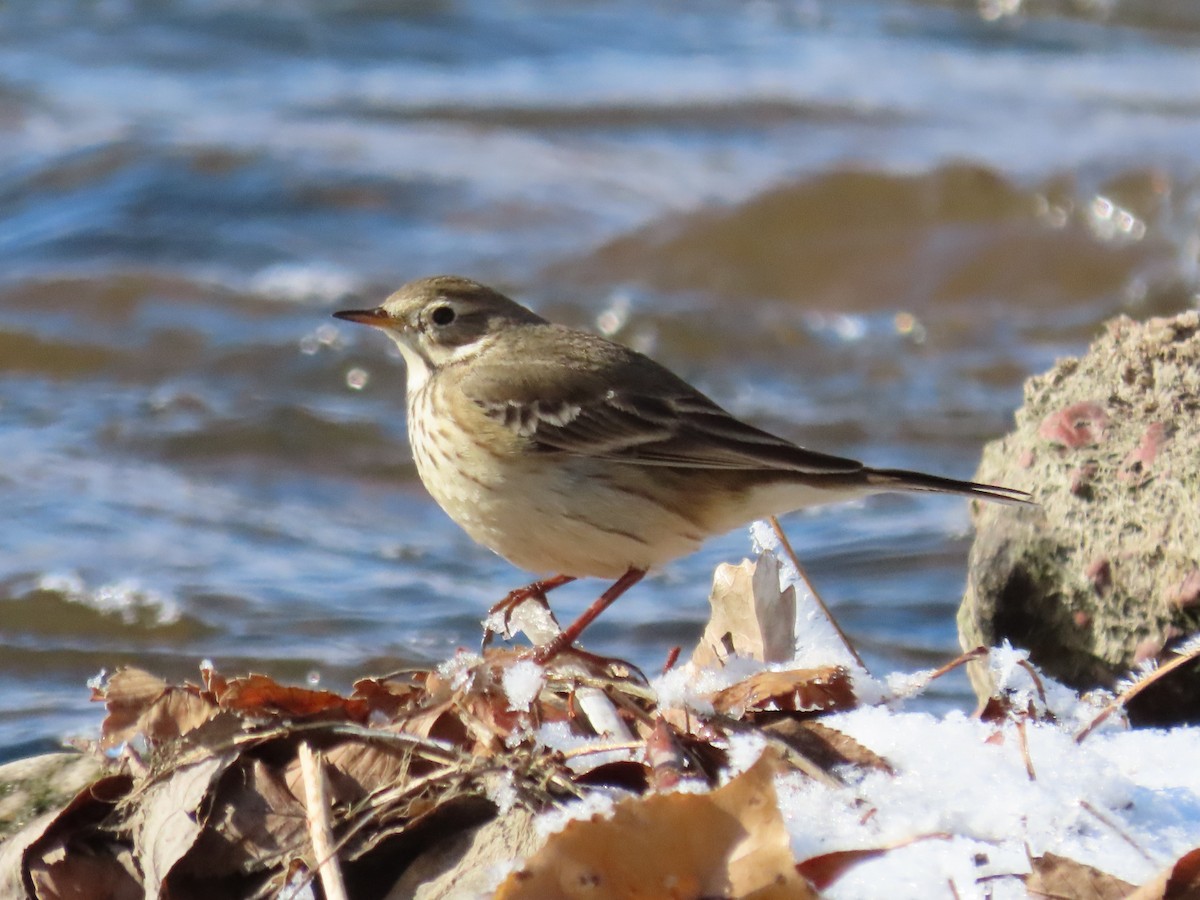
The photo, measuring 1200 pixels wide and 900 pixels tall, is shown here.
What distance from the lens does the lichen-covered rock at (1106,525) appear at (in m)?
4.66

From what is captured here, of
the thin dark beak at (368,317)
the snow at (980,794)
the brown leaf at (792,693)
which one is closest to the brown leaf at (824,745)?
the snow at (980,794)

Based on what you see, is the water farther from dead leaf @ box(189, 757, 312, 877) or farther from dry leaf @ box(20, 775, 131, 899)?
dead leaf @ box(189, 757, 312, 877)

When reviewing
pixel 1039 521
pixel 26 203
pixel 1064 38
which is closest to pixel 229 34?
pixel 26 203

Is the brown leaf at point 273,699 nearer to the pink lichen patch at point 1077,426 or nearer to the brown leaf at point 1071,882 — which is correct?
the brown leaf at point 1071,882

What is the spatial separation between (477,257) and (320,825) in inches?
381

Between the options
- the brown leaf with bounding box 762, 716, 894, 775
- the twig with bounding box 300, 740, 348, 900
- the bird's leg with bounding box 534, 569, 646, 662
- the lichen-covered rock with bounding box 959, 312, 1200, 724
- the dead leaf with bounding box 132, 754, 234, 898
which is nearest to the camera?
the twig with bounding box 300, 740, 348, 900

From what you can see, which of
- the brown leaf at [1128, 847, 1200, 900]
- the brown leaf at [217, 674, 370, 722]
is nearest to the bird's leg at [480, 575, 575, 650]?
the brown leaf at [217, 674, 370, 722]

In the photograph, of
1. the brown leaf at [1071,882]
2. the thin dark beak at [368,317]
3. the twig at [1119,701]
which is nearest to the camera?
the brown leaf at [1071,882]

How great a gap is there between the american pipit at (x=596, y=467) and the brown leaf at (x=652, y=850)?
184cm

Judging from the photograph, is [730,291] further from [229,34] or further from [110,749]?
[110,749]

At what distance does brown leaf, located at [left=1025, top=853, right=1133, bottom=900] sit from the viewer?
308 cm

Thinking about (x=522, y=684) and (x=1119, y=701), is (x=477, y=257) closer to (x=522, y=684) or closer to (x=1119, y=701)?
(x=522, y=684)

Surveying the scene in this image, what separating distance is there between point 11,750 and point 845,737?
3246 mm

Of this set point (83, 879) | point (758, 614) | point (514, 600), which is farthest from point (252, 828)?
point (514, 600)
